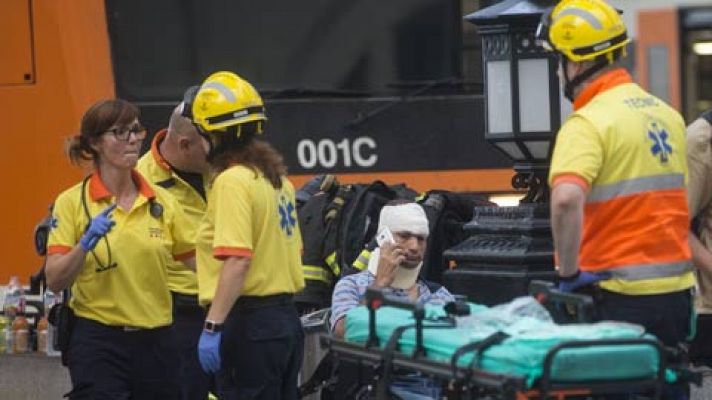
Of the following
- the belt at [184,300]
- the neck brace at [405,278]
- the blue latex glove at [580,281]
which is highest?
the blue latex glove at [580,281]

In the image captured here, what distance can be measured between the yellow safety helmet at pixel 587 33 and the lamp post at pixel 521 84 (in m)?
1.32

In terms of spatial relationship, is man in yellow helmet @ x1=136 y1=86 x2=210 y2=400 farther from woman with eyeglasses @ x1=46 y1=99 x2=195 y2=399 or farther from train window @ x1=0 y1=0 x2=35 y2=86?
train window @ x1=0 y1=0 x2=35 y2=86

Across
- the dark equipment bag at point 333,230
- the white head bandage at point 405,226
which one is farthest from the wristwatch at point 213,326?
the dark equipment bag at point 333,230

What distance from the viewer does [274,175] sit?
668 centimetres

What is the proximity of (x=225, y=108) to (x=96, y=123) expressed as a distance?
73 centimetres

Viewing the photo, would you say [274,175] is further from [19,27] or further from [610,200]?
[19,27]

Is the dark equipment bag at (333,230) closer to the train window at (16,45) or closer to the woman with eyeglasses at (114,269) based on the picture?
the woman with eyeglasses at (114,269)

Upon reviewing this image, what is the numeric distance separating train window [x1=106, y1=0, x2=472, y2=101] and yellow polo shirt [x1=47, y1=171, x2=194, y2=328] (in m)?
2.89

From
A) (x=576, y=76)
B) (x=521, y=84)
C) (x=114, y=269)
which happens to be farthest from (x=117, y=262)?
(x=576, y=76)

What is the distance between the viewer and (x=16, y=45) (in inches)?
395

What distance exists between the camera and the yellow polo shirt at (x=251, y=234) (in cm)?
645

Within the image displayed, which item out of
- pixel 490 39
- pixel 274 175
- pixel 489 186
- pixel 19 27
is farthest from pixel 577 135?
pixel 19 27

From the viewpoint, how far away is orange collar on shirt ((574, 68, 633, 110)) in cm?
597

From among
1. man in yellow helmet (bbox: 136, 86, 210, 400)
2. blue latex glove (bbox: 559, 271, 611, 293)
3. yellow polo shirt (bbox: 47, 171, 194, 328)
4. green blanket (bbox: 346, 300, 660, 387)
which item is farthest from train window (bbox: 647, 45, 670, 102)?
green blanket (bbox: 346, 300, 660, 387)
